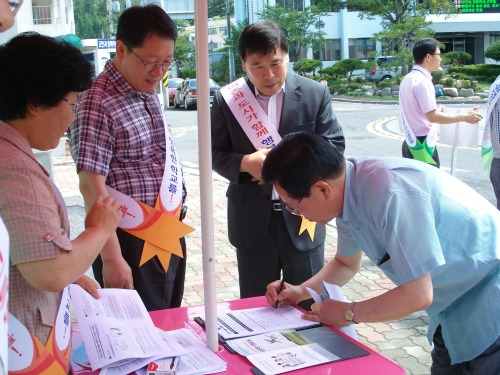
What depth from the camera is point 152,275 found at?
7.88 ft

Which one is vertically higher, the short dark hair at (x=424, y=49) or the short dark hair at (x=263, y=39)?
the short dark hair at (x=424, y=49)

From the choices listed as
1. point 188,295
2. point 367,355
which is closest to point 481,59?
point 188,295

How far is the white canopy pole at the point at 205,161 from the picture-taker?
1604 mm

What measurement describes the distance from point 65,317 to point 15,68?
62 centimetres

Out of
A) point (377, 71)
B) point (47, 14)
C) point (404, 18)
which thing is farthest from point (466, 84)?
point (47, 14)

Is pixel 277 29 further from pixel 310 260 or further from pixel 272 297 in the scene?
pixel 272 297

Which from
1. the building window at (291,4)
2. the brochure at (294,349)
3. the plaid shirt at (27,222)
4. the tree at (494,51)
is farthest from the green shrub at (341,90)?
the plaid shirt at (27,222)

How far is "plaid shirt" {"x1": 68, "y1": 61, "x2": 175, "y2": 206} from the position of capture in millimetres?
2195

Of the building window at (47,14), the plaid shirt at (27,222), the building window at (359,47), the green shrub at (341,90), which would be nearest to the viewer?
the plaid shirt at (27,222)

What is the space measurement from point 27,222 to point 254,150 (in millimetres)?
1529

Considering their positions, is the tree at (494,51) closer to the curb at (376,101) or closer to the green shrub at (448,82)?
the green shrub at (448,82)

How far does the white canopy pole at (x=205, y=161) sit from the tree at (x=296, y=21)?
24885mm

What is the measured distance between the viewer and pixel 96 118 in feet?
7.25

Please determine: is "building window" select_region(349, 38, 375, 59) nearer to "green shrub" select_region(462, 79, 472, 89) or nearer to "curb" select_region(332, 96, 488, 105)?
"curb" select_region(332, 96, 488, 105)
